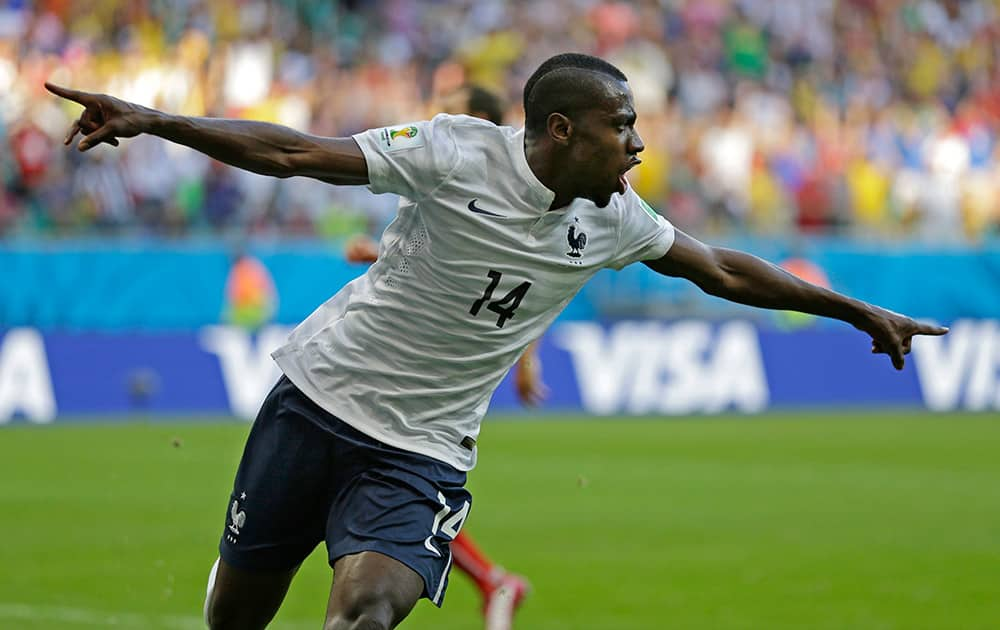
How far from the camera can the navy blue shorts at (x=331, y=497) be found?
226 inches

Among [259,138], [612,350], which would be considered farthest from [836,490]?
[259,138]

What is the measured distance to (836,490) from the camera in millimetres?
15016

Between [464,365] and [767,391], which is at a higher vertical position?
[464,365]

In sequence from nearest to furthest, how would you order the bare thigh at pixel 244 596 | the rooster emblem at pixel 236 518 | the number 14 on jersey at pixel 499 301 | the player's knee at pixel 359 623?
the player's knee at pixel 359 623 < the number 14 on jersey at pixel 499 301 < the rooster emblem at pixel 236 518 < the bare thigh at pixel 244 596

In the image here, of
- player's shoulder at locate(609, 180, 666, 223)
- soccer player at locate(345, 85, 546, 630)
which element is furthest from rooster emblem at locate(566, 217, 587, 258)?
soccer player at locate(345, 85, 546, 630)

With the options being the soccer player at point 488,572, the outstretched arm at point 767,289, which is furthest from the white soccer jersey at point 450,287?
the soccer player at point 488,572

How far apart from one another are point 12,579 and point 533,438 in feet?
30.5

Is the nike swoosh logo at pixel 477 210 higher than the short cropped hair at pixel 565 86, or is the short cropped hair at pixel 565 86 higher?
the short cropped hair at pixel 565 86

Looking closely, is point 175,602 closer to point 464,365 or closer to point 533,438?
point 464,365

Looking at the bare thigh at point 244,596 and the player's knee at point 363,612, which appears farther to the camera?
the bare thigh at point 244,596

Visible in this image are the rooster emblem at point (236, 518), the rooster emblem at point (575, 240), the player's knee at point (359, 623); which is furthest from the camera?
the rooster emblem at point (236, 518)

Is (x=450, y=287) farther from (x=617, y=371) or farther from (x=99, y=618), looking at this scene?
(x=617, y=371)

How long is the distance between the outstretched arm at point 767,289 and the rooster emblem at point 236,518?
1.72 meters

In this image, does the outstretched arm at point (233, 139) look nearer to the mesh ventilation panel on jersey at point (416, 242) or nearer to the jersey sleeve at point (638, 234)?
the mesh ventilation panel on jersey at point (416, 242)
